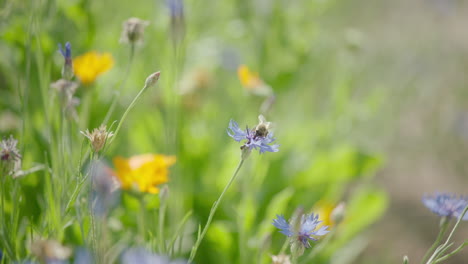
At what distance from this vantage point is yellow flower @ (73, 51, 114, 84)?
33.0 inches

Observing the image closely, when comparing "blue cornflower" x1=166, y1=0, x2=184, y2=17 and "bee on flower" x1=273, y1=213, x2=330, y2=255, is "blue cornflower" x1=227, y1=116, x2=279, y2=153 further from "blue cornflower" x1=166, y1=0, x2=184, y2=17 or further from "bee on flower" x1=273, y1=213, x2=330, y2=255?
"blue cornflower" x1=166, y1=0, x2=184, y2=17

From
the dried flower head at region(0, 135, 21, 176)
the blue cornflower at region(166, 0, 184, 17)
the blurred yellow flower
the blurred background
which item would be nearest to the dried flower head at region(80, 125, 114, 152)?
the dried flower head at region(0, 135, 21, 176)

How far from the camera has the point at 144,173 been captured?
73cm

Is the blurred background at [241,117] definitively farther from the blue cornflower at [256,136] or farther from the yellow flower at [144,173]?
the blue cornflower at [256,136]

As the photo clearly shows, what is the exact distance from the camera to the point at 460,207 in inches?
23.0

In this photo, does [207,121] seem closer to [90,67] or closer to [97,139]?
[90,67]

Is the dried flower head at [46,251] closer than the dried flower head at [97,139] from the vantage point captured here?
Yes

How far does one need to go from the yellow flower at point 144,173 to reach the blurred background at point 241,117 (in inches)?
1.4

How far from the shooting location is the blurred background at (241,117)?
3.08 ft

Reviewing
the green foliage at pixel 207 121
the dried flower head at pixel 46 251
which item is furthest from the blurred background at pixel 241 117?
the dried flower head at pixel 46 251

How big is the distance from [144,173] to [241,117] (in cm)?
56

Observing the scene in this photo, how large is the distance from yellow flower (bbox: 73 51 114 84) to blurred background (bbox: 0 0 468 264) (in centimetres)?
4

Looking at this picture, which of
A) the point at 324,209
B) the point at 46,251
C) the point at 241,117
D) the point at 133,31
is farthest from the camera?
the point at 241,117

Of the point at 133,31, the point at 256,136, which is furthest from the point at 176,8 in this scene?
the point at 256,136
